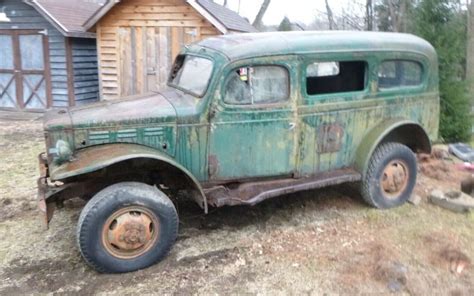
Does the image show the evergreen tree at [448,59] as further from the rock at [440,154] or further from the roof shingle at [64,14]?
the roof shingle at [64,14]

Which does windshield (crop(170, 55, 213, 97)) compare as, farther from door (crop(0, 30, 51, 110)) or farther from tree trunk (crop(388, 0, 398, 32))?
tree trunk (crop(388, 0, 398, 32))

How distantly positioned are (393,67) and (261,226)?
2.50 meters

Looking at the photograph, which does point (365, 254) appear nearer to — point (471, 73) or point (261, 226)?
point (261, 226)

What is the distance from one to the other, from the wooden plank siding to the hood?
22.5 feet

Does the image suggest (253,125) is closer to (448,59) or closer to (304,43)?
(304,43)

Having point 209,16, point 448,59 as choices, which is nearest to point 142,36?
point 209,16

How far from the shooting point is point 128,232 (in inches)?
166

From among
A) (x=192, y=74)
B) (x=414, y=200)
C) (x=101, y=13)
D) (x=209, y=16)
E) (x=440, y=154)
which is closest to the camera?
(x=192, y=74)

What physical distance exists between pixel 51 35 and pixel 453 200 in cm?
1185

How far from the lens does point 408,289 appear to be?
3.96 m

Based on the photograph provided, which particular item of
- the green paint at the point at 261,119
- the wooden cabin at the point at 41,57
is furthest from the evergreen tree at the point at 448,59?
the wooden cabin at the point at 41,57

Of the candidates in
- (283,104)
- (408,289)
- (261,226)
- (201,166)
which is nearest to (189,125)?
(201,166)

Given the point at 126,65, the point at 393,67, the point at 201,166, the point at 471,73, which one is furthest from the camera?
the point at 126,65

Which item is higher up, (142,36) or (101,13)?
(101,13)
